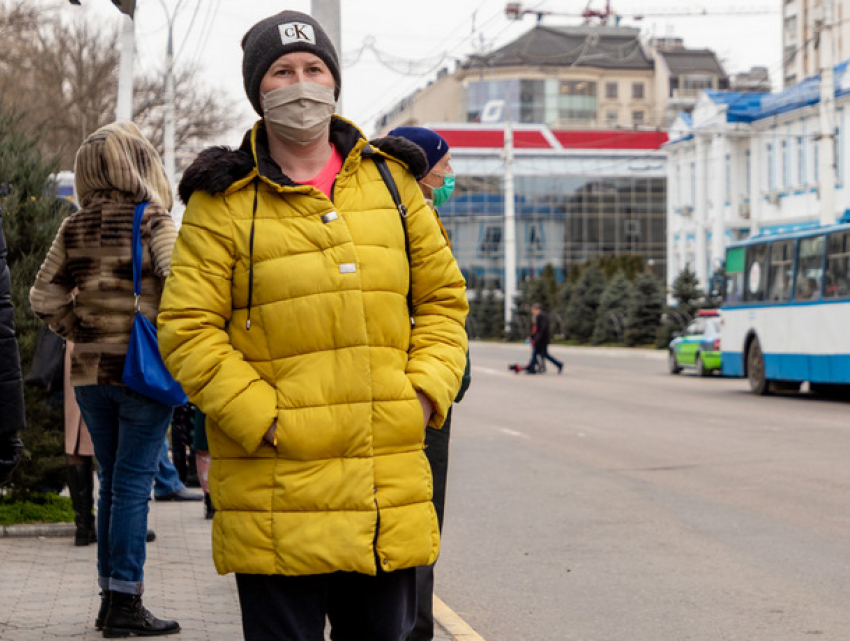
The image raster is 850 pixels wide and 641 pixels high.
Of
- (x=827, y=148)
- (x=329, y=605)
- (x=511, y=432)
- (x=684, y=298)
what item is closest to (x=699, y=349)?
(x=827, y=148)

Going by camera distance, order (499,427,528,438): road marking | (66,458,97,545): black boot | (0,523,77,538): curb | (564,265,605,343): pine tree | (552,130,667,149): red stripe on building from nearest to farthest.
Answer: (66,458,97,545): black boot < (0,523,77,538): curb < (499,427,528,438): road marking < (564,265,605,343): pine tree < (552,130,667,149): red stripe on building

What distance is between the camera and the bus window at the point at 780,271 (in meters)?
23.4

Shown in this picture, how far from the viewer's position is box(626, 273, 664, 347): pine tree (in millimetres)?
52062

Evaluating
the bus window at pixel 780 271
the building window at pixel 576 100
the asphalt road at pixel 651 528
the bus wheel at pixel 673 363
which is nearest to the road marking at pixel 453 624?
the asphalt road at pixel 651 528

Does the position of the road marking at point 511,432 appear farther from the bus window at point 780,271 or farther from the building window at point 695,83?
the building window at point 695,83

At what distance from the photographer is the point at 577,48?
12369 centimetres

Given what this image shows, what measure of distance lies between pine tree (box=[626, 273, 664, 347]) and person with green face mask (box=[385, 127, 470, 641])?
4750 centimetres

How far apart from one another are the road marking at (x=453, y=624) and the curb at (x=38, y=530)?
258cm

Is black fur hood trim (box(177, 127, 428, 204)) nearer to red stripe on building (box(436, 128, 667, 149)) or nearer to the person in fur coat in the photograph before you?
the person in fur coat

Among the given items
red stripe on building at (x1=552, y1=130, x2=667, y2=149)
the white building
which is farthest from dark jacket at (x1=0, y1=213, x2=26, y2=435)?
red stripe on building at (x1=552, y1=130, x2=667, y2=149)

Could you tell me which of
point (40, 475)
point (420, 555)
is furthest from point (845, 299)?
point (420, 555)

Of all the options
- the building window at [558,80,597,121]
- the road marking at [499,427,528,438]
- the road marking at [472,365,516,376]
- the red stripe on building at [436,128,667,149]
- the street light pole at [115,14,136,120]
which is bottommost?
the road marking at [499,427,528,438]

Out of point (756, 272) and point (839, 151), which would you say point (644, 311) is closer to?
point (839, 151)

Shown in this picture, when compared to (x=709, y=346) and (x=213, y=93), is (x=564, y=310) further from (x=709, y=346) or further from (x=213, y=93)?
(x=709, y=346)
